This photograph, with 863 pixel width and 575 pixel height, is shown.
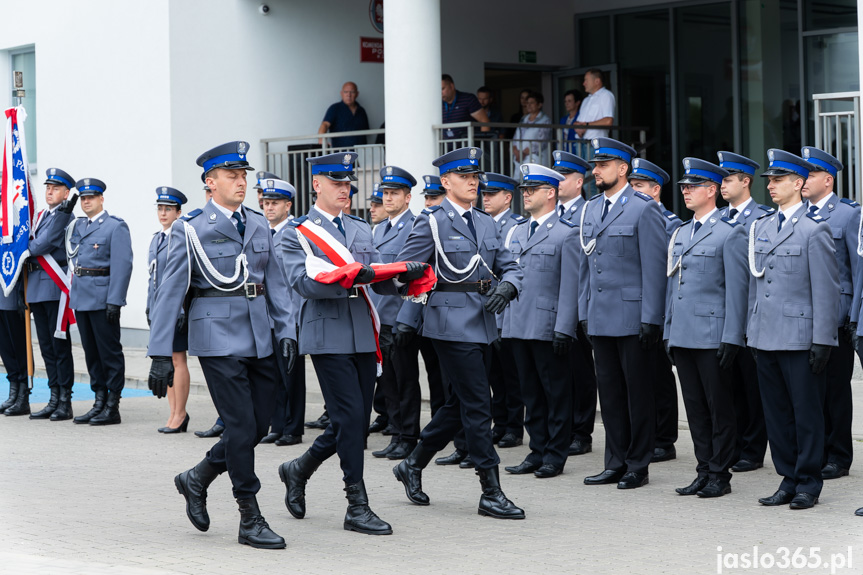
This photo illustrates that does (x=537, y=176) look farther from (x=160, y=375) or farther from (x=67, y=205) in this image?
(x=67, y=205)

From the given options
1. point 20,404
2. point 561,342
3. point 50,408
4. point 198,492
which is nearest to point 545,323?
point 561,342

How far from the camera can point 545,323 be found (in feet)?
29.3

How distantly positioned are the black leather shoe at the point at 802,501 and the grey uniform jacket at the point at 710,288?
3.27 feet

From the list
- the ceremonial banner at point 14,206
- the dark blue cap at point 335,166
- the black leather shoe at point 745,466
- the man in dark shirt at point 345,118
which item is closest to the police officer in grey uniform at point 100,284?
the ceremonial banner at point 14,206

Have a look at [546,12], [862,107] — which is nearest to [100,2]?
[546,12]

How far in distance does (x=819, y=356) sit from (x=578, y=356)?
2.76 meters

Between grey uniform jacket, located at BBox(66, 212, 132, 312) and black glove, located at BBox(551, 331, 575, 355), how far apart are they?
4.66 meters

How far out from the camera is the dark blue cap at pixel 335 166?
24.0 ft

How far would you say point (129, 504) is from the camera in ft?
26.1

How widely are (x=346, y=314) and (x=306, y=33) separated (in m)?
12.0

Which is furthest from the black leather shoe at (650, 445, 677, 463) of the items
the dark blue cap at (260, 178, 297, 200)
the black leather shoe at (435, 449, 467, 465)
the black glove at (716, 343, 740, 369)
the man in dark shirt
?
the man in dark shirt

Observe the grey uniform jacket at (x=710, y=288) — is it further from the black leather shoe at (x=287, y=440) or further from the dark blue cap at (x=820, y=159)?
the black leather shoe at (x=287, y=440)

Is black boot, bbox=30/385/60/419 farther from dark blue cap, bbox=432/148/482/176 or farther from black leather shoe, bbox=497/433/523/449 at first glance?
dark blue cap, bbox=432/148/482/176

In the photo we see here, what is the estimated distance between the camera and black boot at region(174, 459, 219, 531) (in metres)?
6.99
